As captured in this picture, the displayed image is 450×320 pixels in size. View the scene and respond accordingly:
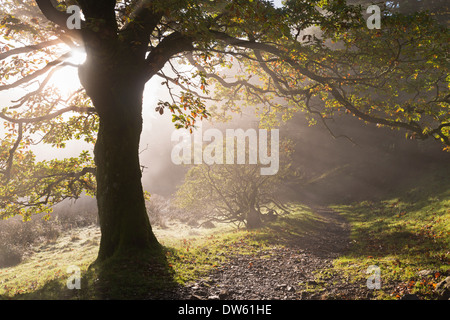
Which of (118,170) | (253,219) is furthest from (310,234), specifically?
(118,170)

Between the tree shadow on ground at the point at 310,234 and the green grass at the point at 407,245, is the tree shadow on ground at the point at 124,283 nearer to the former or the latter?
the green grass at the point at 407,245

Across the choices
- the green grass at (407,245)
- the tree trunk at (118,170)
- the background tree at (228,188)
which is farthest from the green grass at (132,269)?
the green grass at (407,245)

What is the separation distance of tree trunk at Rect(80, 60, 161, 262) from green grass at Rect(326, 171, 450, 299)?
6455mm

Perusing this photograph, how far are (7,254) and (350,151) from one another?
1710 inches

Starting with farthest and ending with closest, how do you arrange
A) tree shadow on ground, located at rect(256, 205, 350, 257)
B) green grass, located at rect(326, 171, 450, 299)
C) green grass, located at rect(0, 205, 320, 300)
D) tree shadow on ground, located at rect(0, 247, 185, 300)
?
tree shadow on ground, located at rect(256, 205, 350, 257)
green grass, located at rect(326, 171, 450, 299)
green grass, located at rect(0, 205, 320, 300)
tree shadow on ground, located at rect(0, 247, 185, 300)

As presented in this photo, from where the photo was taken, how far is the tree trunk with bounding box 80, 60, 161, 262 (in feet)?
25.1

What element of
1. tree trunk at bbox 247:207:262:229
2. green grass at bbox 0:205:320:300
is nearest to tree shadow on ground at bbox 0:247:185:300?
green grass at bbox 0:205:320:300

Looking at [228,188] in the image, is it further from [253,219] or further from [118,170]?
[118,170]

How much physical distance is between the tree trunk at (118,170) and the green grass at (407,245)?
6455 millimetres

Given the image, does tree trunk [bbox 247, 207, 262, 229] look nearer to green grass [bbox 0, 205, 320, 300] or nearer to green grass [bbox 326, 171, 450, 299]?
green grass [bbox 0, 205, 320, 300]

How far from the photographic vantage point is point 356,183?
114 ft

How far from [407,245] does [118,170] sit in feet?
37.9

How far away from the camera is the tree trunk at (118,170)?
7.64 metres

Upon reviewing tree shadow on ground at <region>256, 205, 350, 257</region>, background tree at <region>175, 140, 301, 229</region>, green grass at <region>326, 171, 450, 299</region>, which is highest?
background tree at <region>175, 140, 301, 229</region>
